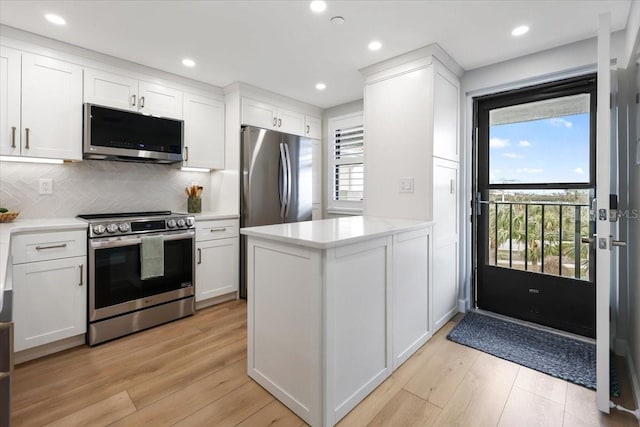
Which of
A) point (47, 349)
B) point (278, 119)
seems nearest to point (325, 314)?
point (47, 349)

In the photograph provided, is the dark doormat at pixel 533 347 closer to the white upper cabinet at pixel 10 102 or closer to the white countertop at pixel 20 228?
the white countertop at pixel 20 228

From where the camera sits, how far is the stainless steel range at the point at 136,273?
7.72 ft

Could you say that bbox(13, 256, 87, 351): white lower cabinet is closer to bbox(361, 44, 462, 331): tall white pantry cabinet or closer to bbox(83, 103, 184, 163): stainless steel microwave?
bbox(83, 103, 184, 163): stainless steel microwave

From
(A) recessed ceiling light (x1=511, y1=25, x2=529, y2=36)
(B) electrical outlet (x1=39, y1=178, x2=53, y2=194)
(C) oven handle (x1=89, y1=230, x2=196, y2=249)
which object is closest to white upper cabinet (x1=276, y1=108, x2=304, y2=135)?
(C) oven handle (x1=89, y1=230, x2=196, y2=249)

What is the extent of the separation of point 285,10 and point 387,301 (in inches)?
78.1

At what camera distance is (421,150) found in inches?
101

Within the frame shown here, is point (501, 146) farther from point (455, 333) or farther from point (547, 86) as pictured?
point (455, 333)

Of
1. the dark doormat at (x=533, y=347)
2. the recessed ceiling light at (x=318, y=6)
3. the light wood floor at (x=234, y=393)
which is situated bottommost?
the light wood floor at (x=234, y=393)

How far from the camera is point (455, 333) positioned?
252 cm

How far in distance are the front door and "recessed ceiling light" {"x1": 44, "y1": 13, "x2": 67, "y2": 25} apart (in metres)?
3.42

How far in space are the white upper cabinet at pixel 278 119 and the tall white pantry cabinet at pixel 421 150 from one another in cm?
125

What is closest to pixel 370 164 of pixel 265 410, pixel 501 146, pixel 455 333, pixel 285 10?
pixel 501 146

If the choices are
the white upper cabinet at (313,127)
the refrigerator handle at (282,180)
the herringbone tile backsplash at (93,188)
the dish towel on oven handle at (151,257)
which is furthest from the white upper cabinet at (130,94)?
the white upper cabinet at (313,127)

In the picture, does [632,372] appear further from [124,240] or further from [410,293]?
[124,240]
